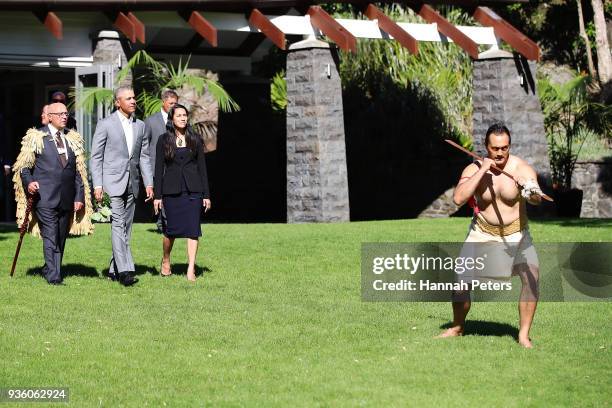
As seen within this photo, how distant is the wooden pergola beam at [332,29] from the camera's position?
20.1 m

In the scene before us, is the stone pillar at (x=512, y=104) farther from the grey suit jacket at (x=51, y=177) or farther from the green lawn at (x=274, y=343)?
the grey suit jacket at (x=51, y=177)

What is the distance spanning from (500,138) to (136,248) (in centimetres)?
806

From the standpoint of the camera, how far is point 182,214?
13.3 metres

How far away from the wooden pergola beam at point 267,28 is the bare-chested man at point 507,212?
Result: 11.4 m

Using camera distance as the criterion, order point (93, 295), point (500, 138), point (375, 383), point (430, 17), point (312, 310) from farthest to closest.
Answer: point (430, 17) → point (93, 295) → point (312, 310) → point (500, 138) → point (375, 383)

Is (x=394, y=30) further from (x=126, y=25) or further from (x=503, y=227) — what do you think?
(x=503, y=227)

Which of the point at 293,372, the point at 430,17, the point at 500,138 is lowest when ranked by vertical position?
the point at 293,372

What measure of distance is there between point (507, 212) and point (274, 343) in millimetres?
2024

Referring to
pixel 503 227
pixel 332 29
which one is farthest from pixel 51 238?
pixel 332 29

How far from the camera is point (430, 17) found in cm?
2198

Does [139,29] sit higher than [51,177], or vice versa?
[139,29]

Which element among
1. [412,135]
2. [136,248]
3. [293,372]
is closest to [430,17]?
[412,135]

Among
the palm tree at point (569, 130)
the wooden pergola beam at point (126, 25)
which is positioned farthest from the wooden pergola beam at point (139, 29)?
the palm tree at point (569, 130)

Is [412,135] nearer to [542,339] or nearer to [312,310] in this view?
[312,310]
